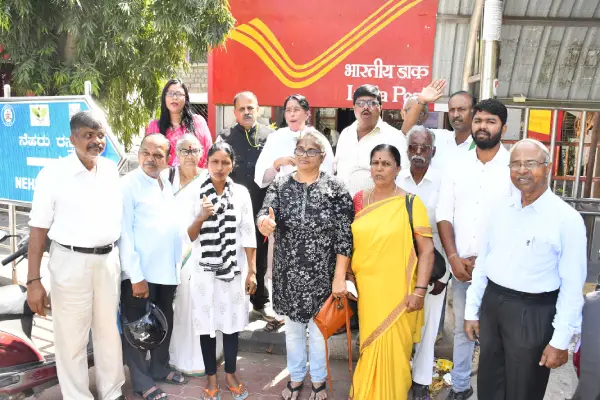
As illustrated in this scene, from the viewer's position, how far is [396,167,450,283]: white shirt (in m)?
3.54

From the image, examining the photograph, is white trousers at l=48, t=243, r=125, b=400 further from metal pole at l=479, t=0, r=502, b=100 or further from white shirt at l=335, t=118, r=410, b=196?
metal pole at l=479, t=0, r=502, b=100

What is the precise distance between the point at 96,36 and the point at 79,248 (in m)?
4.00

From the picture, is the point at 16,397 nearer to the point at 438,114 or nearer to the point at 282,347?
the point at 282,347

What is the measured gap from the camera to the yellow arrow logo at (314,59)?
5.81 m

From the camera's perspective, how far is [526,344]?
104 inches

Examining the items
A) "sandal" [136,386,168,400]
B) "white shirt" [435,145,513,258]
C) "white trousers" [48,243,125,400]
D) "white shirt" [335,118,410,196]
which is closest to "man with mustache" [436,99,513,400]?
"white shirt" [435,145,513,258]

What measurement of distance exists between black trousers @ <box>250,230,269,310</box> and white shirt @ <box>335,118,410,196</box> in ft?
3.54

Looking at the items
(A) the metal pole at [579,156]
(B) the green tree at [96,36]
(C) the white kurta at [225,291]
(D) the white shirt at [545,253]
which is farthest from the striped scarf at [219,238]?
(A) the metal pole at [579,156]

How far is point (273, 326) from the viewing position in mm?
4512

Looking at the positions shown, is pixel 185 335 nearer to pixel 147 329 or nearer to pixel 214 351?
pixel 214 351

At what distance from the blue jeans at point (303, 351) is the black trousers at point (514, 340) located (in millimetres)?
1075

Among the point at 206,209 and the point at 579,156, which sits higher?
the point at 579,156

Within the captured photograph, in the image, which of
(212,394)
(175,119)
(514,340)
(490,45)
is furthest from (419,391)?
(175,119)

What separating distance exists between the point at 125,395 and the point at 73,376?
0.52m
